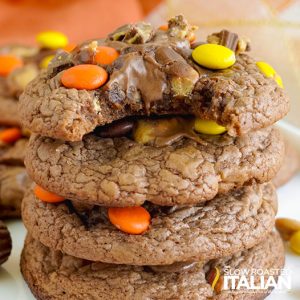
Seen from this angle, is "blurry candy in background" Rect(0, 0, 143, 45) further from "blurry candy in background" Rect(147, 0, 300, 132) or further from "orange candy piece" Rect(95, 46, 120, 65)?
"orange candy piece" Rect(95, 46, 120, 65)

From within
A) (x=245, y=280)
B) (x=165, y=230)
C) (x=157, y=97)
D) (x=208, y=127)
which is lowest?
(x=245, y=280)

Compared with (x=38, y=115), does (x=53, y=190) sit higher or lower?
lower

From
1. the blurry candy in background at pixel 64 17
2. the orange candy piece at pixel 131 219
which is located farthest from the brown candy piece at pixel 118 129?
the blurry candy in background at pixel 64 17

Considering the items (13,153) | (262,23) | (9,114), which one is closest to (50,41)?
(9,114)

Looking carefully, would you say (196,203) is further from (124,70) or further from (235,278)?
(124,70)

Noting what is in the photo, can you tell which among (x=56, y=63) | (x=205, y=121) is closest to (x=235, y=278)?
(x=205, y=121)

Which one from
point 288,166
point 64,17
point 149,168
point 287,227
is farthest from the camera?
point 64,17

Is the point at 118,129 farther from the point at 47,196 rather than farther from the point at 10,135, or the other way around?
the point at 10,135

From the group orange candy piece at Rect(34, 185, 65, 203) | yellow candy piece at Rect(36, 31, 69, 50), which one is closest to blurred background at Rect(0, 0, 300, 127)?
yellow candy piece at Rect(36, 31, 69, 50)
